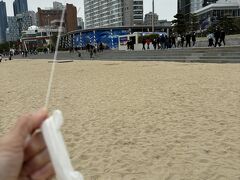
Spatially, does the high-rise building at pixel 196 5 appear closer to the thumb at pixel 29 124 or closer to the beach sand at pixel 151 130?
the beach sand at pixel 151 130

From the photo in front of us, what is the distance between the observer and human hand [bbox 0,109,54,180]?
1040mm

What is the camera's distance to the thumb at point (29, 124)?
1001mm

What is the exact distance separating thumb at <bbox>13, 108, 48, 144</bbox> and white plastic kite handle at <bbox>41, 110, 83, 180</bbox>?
3 cm

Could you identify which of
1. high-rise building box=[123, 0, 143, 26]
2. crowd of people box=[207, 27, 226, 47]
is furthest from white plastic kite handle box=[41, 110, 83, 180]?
high-rise building box=[123, 0, 143, 26]

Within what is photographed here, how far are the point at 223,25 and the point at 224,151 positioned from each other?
6118 centimetres

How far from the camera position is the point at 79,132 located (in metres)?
6.68

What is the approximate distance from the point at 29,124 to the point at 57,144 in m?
0.14

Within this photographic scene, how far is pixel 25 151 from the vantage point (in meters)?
1.10

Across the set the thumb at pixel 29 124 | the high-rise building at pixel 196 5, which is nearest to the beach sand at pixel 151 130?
the thumb at pixel 29 124

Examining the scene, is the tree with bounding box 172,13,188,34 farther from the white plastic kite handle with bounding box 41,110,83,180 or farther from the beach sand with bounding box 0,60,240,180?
the white plastic kite handle with bounding box 41,110,83,180

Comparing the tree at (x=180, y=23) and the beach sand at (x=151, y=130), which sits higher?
the tree at (x=180, y=23)

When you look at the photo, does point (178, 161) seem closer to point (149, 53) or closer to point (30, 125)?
point (30, 125)

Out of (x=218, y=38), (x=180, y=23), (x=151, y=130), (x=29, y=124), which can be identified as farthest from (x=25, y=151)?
(x=180, y=23)

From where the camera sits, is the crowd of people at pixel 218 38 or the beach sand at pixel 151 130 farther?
the crowd of people at pixel 218 38
